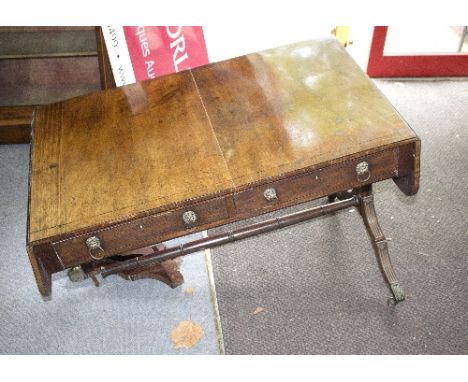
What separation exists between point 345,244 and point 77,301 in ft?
4.82

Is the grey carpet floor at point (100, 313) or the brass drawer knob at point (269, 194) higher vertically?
the brass drawer knob at point (269, 194)

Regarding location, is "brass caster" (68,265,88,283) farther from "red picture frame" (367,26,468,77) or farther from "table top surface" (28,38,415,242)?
"red picture frame" (367,26,468,77)

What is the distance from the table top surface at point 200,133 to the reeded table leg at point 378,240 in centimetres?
58

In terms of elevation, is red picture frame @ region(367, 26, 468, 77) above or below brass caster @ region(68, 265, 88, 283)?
below

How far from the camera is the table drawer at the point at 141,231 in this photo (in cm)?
182

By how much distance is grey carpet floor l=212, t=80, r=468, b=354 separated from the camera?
2361mm

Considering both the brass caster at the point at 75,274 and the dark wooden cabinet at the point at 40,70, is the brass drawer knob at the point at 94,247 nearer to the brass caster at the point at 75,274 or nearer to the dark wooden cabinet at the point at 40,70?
the brass caster at the point at 75,274

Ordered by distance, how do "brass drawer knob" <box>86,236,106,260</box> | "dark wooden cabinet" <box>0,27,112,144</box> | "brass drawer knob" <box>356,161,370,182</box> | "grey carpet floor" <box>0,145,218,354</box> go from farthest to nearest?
1. "dark wooden cabinet" <box>0,27,112,144</box>
2. "grey carpet floor" <box>0,145,218,354</box>
3. "brass drawer knob" <box>356,161,370,182</box>
4. "brass drawer knob" <box>86,236,106,260</box>

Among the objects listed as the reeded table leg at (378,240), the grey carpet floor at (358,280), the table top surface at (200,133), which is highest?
the table top surface at (200,133)

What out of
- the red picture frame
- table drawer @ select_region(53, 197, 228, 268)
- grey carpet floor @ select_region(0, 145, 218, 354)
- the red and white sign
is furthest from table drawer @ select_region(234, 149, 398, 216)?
the red picture frame

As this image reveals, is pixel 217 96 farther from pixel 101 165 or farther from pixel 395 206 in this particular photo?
pixel 395 206

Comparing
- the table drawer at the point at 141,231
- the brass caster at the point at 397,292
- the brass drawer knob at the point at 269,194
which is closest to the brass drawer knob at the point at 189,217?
the table drawer at the point at 141,231

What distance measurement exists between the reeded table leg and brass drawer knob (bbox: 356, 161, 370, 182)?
49cm

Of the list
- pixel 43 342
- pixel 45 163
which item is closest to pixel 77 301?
pixel 43 342
